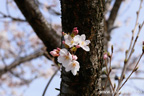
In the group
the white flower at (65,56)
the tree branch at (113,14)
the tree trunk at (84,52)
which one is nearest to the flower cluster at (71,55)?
the white flower at (65,56)

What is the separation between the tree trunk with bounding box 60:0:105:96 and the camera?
0.90 metres

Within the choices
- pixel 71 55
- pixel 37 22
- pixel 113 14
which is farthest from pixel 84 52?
pixel 113 14

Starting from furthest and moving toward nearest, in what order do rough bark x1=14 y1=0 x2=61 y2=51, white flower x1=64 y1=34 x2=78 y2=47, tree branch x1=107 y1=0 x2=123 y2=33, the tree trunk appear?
tree branch x1=107 y1=0 x2=123 y2=33, rough bark x1=14 y1=0 x2=61 y2=51, the tree trunk, white flower x1=64 y1=34 x2=78 y2=47

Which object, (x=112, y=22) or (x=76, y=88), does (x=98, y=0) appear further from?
(x=112, y=22)

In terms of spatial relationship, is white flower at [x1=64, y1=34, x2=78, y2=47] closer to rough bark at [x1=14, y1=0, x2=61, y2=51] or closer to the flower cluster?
the flower cluster

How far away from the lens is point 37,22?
1678 mm

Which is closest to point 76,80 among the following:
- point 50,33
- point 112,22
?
point 50,33

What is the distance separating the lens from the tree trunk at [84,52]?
0.90 metres

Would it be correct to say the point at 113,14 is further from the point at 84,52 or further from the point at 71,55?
the point at 71,55

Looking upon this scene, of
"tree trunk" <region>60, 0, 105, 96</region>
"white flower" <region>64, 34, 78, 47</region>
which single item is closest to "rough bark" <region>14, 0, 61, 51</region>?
"tree trunk" <region>60, 0, 105, 96</region>

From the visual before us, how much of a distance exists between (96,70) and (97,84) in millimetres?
89

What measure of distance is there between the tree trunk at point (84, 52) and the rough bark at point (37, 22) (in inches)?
32.0

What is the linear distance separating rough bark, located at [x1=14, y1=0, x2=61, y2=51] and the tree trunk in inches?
32.0

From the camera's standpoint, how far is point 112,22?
3.12 m
